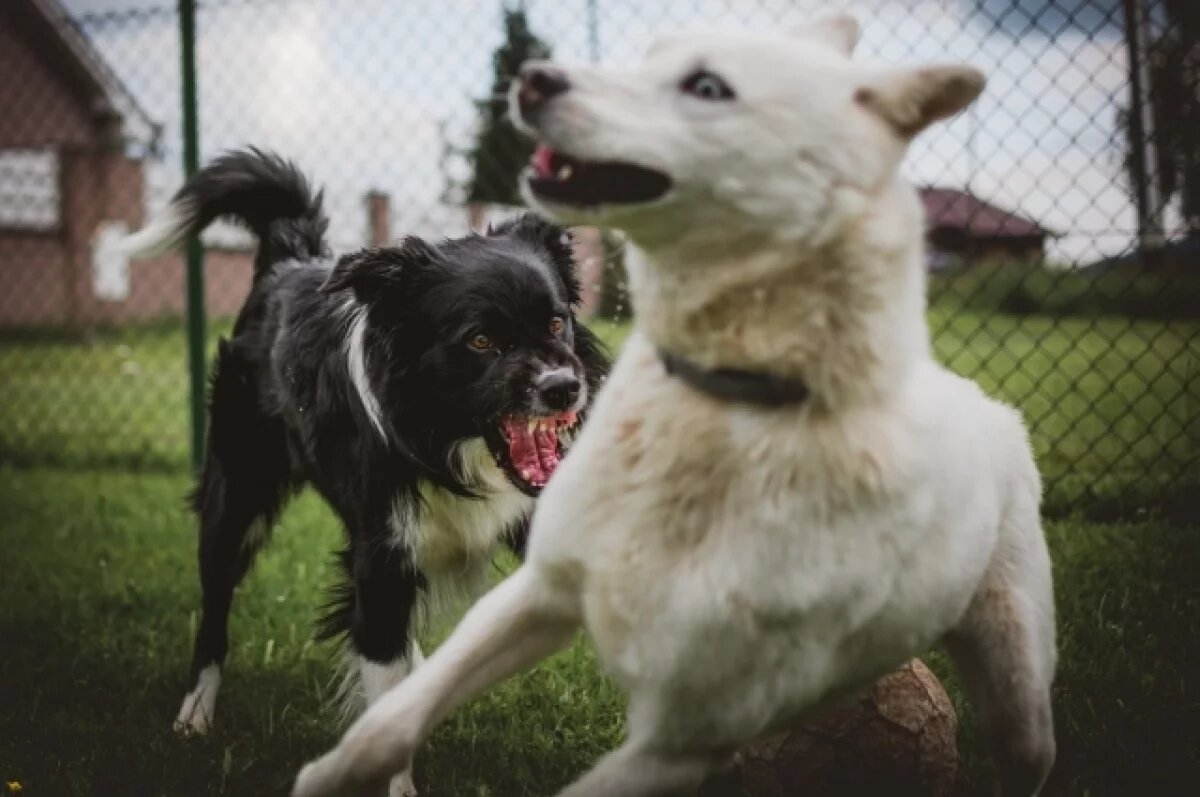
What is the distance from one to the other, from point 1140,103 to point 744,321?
135 inches

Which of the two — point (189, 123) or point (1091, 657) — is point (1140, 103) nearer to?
point (1091, 657)

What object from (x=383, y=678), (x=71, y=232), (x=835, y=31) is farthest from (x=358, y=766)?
(x=71, y=232)

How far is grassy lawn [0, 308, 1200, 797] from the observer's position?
2904 mm

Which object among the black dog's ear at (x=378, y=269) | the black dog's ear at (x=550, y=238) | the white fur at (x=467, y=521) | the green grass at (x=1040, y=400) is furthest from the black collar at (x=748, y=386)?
the green grass at (x=1040, y=400)

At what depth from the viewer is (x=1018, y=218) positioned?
16.2 ft

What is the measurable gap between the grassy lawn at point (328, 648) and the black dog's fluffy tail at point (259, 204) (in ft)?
4.57

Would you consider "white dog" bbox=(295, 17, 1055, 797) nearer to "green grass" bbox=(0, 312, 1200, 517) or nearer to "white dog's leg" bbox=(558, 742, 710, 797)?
"white dog's leg" bbox=(558, 742, 710, 797)

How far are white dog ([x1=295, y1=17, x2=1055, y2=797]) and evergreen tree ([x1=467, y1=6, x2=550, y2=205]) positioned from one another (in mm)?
3099

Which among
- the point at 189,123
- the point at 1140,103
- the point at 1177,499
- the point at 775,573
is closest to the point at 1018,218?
the point at 1140,103

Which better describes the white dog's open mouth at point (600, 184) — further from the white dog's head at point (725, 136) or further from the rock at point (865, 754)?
the rock at point (865, 754)

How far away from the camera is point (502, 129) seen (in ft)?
25.6

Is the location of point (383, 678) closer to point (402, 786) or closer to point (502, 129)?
point (402, 786)

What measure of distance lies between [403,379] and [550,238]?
0.67 metres

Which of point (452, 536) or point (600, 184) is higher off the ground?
point (600, 184)
